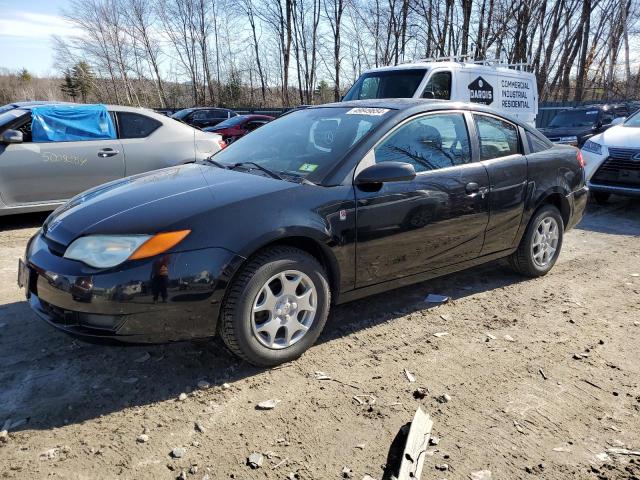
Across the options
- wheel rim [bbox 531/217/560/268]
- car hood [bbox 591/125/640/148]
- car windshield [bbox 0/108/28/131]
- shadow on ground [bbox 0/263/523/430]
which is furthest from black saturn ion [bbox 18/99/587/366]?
car hood [bbox 591/125/640/148]

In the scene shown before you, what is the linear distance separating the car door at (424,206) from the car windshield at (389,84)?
4.93 m

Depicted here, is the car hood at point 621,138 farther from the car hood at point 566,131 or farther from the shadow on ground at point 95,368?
the shadow on ground at point 95,368

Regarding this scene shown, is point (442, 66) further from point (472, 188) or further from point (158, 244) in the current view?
point (158, 244)

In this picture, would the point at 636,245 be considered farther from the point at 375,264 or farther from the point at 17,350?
the point at 17,350

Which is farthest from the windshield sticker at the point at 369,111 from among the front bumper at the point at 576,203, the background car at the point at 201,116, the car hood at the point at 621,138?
the background car at the point at 201,116

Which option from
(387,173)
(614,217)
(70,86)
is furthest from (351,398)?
(70,86)

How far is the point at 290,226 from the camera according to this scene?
9.45ft

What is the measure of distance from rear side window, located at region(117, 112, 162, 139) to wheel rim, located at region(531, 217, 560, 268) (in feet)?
16.8

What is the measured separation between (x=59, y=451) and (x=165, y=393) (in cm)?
60

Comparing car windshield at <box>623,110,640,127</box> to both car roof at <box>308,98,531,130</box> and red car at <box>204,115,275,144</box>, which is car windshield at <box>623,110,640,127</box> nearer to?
car roof at <box>308,98,531,130</box>

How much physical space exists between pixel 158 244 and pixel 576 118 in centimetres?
1390

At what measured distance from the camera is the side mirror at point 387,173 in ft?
10.3

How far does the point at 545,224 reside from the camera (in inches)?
181

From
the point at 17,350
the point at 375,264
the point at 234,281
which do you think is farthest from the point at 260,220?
the point at 17,350
